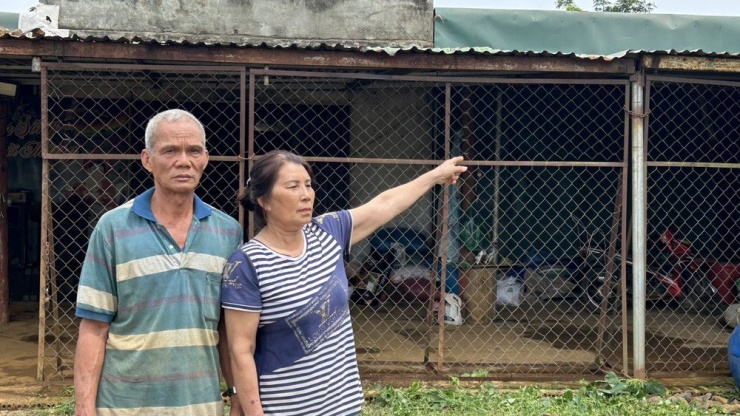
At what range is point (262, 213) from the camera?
7.87 ft

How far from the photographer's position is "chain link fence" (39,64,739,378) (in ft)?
25.6

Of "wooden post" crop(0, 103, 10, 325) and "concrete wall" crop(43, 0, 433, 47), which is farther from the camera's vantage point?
"concrete wall" crop(43, 0, 433, 47)

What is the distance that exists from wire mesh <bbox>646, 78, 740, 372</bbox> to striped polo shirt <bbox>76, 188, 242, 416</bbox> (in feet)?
20.9

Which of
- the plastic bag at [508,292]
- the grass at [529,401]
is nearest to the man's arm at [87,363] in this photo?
Answer: the grass at [529,401]

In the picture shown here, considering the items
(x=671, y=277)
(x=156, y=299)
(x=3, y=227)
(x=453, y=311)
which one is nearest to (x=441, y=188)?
(x=453, y=311)

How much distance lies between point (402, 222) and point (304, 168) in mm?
7071

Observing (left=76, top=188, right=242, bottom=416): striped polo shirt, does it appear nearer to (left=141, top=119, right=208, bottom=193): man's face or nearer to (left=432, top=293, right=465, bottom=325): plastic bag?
(left=141, top=119, right=208, bottom=193): man's face

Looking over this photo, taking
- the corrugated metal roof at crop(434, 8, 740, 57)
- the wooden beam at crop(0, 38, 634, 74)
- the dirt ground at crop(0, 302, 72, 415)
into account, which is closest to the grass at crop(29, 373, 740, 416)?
the dirt ground at crop(0, 302, 72, 415)

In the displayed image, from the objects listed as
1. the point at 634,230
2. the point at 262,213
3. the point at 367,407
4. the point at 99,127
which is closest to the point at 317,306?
the point at 262,213

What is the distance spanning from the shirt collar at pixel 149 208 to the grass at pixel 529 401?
2.85 meters

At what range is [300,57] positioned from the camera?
4.93 m

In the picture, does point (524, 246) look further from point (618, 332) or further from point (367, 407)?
point (367, 407)

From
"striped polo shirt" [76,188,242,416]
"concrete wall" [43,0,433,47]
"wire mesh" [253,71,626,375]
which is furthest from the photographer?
"concrete wall" [43,0,433,47]

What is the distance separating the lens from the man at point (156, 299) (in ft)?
7.16
